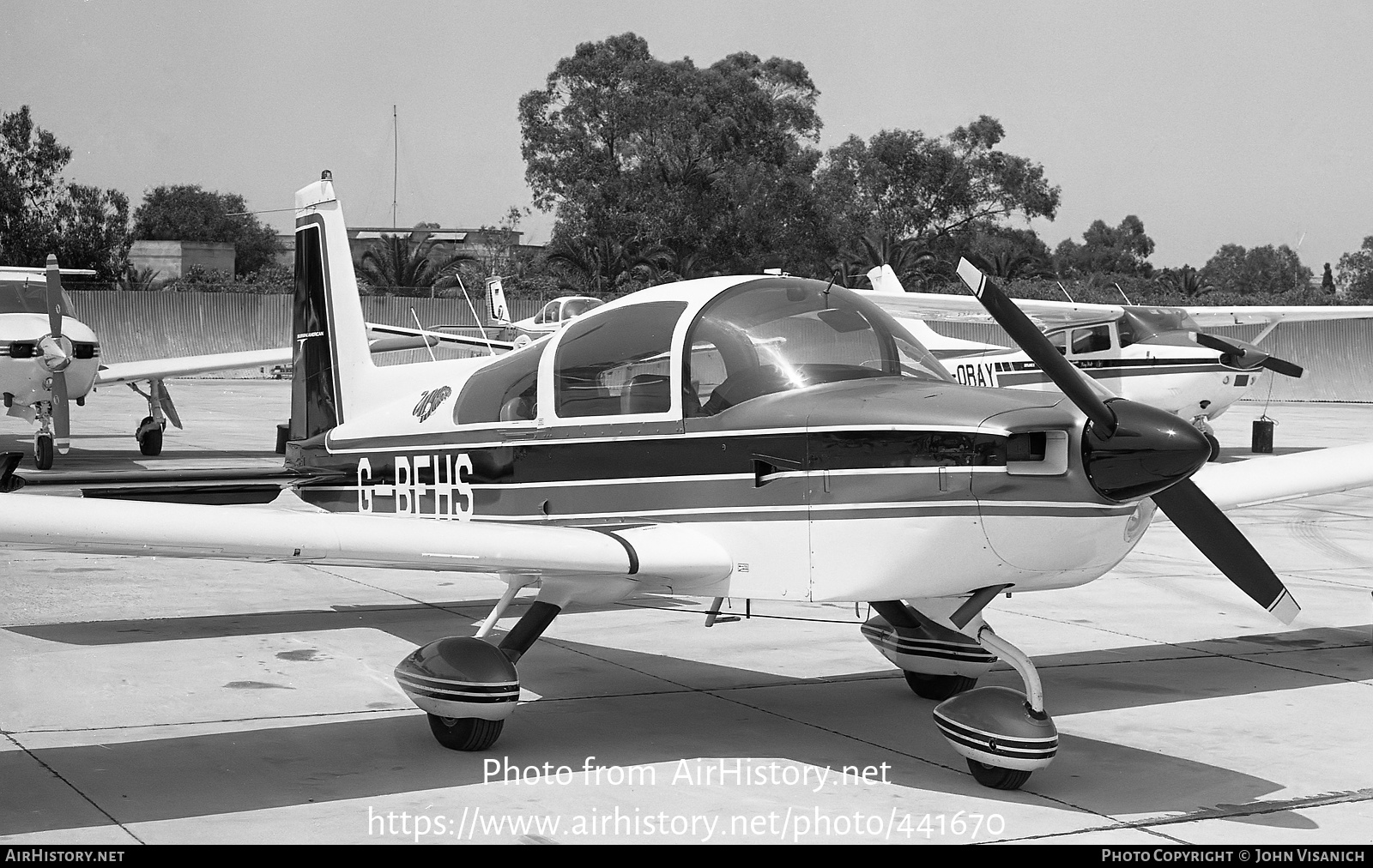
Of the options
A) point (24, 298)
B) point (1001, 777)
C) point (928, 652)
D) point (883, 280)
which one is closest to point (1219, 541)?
point (1001, 777)

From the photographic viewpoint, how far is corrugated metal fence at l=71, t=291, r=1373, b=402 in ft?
127

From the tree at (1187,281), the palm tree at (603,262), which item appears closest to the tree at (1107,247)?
the tree at (1187,281)

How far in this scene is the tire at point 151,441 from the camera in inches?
779

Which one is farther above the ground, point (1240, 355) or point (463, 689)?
point (1240, 355)

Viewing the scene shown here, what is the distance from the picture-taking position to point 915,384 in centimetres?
551

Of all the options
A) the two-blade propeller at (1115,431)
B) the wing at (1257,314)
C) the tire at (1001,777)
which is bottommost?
the tire at (1001,777)

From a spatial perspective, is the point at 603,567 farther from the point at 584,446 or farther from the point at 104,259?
the point at 104,259

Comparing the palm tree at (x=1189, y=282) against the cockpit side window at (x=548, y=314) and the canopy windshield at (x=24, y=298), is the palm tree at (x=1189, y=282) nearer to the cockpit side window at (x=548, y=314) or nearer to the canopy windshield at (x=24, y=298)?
the cockpit side window at (x=548, y=314)

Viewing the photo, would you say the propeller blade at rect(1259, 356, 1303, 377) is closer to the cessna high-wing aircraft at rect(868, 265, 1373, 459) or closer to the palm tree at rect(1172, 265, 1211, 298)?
the cessna high-wing aircraft at rect(868, 265, 1373, 459)

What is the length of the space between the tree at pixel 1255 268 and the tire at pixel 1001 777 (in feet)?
297

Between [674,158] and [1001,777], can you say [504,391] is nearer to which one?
[1001,777]

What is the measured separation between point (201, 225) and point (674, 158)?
160ft

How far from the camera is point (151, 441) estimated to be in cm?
1980

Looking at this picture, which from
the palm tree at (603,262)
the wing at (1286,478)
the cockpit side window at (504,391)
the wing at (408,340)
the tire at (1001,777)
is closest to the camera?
the tire at (1001,777)
